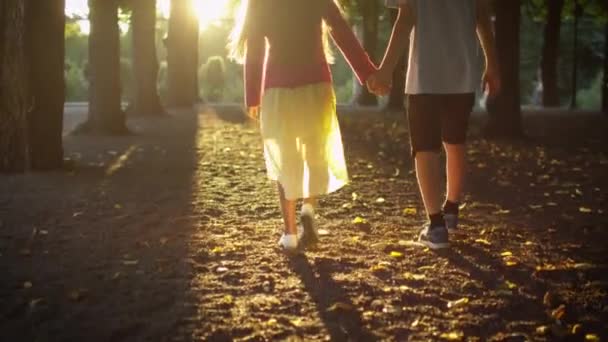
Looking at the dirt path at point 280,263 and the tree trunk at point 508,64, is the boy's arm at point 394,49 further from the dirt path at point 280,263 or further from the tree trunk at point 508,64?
the tree trunk at point 508,64

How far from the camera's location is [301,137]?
20.9 ft

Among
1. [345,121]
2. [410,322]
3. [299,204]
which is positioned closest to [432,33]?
[410,322]

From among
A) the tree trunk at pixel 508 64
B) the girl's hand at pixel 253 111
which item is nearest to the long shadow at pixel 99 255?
the girl's hand at pixel 253 111

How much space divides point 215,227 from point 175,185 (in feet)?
9.79

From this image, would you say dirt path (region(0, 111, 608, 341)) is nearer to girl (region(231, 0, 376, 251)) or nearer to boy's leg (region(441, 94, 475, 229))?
boy's leg (region(441, 94, 475, 229))

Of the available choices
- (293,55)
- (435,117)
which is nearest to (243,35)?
(293,55)

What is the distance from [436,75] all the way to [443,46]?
0.19 metres

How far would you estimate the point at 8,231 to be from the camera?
746 centimetres

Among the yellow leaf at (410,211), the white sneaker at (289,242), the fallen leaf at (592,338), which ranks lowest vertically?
the fallen leaf at (592,338)

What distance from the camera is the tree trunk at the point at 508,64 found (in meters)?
17.2

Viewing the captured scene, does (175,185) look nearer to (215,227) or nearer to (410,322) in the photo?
(215,227)

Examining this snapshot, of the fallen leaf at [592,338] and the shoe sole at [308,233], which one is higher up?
the shoe sole at [308,233]

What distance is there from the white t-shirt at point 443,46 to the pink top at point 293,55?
36 centimetres

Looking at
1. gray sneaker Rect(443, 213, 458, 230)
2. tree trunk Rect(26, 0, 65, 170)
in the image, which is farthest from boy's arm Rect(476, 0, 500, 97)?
tree trunk Rect(26, 0, 65, 170)
